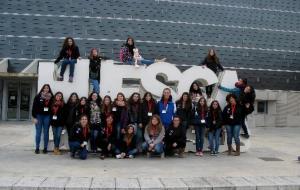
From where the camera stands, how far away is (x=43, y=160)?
9883 mm

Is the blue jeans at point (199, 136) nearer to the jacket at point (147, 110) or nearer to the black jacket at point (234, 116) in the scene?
the black jacket at point (234, 116)

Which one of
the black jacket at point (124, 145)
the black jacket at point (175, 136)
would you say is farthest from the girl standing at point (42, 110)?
the black jacket at point (175, 136)

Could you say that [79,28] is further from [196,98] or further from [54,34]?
[196,98]

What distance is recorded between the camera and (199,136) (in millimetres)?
11508

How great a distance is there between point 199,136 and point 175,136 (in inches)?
40.0

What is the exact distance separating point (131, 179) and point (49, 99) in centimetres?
416

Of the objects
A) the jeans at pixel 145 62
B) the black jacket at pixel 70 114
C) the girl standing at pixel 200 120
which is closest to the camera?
the black jacket at pixel 70 114

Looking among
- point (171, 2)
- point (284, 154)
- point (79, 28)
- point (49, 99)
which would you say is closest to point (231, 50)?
point (171, 2)

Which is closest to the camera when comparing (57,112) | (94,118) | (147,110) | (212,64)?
(94,118)

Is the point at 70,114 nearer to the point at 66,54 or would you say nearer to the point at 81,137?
the point at 81,137

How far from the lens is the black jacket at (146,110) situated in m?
10.9

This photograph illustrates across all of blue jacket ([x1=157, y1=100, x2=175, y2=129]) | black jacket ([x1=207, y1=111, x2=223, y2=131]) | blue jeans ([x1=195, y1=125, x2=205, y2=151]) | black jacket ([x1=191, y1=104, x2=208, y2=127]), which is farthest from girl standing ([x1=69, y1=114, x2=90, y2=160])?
black jacket ([x1=207, y1=111, x2=223, y2=131])

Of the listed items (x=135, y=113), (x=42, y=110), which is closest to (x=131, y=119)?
(x=135, y=113)

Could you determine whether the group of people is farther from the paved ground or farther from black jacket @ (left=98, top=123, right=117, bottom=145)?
A: the paved ground
